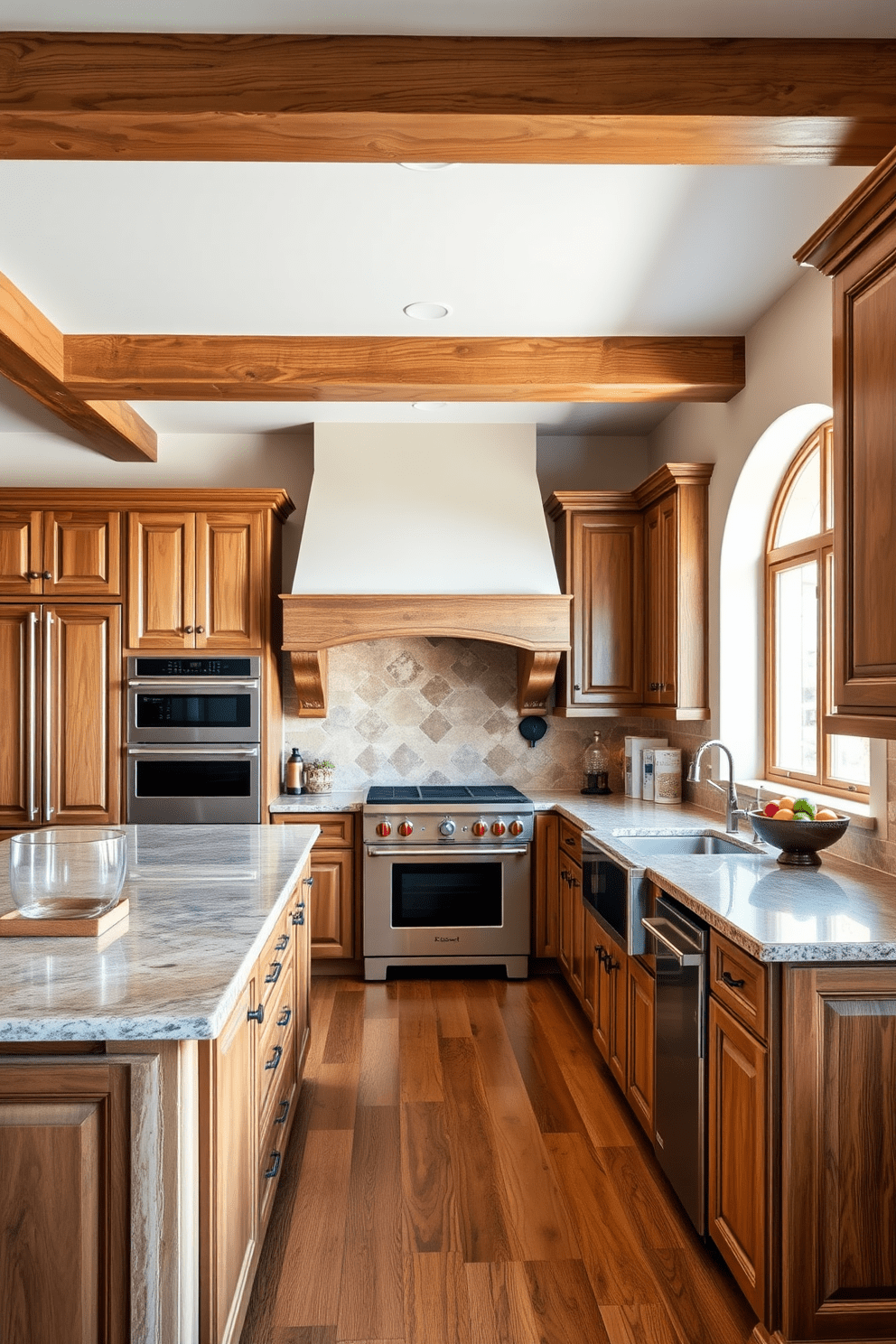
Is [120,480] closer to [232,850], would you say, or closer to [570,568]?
[570,568]

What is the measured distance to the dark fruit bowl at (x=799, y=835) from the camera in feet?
8.83

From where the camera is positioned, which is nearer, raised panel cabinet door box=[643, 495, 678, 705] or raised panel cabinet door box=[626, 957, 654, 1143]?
raised panel cabinet door box=[626, 957, 654, 1143]

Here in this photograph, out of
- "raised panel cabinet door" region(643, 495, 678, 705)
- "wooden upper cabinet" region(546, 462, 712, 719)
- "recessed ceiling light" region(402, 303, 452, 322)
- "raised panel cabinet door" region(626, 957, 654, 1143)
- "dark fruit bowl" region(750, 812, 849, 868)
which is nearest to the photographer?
"dark fruit bowl" region(750, 812, 849, 868)

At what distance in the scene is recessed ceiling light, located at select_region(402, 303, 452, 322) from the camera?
11.3 feet

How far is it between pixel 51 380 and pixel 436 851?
100 inches

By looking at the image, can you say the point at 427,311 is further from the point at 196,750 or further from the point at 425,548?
the point at 196,750

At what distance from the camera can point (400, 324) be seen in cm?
363

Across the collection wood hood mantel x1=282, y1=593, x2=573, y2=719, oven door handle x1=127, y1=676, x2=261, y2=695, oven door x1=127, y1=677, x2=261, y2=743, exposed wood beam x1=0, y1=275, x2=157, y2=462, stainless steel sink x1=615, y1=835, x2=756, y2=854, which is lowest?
stainless steel sink x1=615, y1=835, x2=756, y2=854

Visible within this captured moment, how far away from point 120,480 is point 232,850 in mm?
2799

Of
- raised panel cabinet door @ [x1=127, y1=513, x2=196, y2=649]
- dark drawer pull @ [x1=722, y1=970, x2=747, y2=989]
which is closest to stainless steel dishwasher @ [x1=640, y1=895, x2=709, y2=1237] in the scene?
dark drawer pull @ [x1=722, y1=970, x2=747, y2=989]

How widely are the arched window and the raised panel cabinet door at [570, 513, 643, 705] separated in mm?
893

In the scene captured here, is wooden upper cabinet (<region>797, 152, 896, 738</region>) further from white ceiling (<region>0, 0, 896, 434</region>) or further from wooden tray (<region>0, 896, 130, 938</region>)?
wooden tray (<region>0, 896, 130, 938</region>)

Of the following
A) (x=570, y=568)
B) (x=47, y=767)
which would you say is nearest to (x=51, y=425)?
(x=47, y=767)

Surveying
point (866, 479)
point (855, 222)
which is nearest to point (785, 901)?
point (866, 479)
